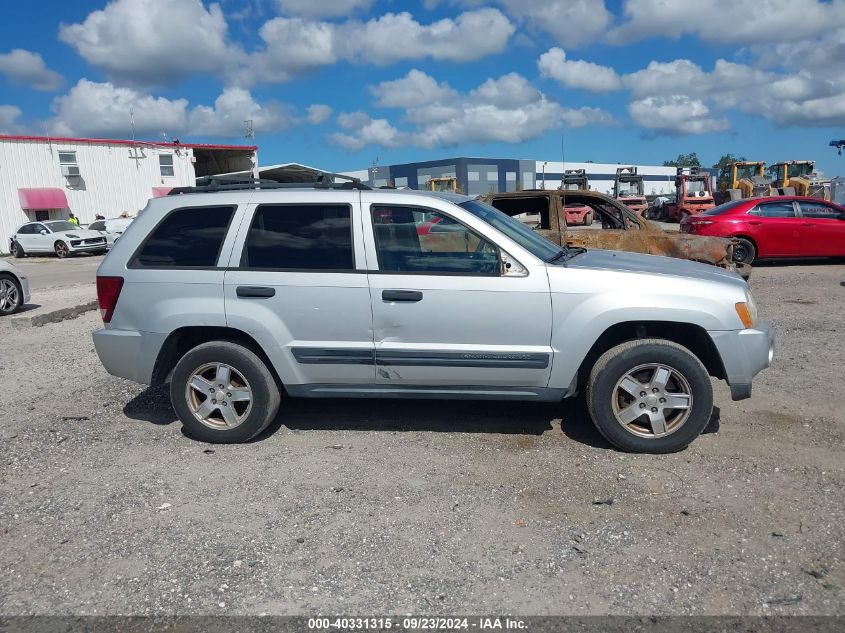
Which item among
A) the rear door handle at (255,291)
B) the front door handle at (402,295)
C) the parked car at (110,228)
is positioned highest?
the parked car at (110,228)

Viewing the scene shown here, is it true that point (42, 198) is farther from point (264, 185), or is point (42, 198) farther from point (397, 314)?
point (397, 314)

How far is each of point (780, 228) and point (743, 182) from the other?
786 inches

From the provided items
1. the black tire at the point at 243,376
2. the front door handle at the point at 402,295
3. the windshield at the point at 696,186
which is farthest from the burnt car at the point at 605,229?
the windshield at the point at 696,186

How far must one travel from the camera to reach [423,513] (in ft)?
12.8

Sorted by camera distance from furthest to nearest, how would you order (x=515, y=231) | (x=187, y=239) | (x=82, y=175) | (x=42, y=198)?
(x=82, y=175), (x=42, y=198), (x=515, y=231), (x=187, y=239)

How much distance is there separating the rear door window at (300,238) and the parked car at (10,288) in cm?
865

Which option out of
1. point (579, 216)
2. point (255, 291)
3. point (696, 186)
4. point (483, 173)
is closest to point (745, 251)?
point (579, 216)

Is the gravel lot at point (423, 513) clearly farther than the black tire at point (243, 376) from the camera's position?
No

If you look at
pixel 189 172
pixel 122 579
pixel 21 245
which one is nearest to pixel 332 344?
pixel 122 579

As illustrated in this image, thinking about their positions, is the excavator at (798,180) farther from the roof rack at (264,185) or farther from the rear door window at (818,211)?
the roof rack at (264,185)

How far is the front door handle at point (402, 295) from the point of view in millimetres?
4598

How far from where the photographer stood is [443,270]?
467 centimetres

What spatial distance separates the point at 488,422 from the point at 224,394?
6.67 feet

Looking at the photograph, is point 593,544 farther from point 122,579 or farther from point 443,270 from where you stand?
point 122,579
